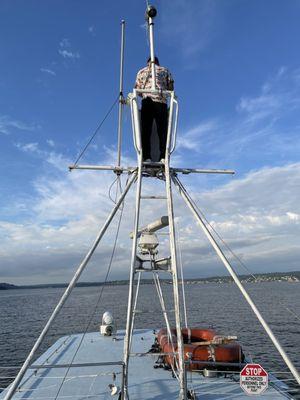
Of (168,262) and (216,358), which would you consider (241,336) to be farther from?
(168,262)

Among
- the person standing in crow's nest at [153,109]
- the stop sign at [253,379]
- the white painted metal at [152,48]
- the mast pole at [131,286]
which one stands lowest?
the stop sign at [253,379]

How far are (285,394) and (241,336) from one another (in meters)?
32.2

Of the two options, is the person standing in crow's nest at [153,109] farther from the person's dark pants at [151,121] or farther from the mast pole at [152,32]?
the mast pole at [152,32]

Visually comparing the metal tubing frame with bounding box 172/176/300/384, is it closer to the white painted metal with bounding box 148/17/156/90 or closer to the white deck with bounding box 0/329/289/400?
the white painted metal with bounding box 148/17/156/90

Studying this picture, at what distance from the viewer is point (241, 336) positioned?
42.9 metres

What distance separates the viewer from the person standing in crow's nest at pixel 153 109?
10812 millimetres

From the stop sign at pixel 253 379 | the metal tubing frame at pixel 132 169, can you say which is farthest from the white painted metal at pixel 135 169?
the stop sign at pixel 253 379

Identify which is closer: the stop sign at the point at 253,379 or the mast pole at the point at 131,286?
the mast pole at the point at 131,286

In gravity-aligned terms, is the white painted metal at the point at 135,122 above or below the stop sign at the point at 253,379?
above

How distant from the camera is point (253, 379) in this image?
32.3ft

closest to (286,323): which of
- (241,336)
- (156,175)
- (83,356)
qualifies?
(241,336)

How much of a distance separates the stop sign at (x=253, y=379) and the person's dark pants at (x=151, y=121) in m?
6.08

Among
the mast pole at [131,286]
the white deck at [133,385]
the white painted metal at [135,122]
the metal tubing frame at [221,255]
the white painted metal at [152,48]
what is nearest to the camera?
the metal tubing frame at [221,255]

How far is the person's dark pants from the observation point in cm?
1079
